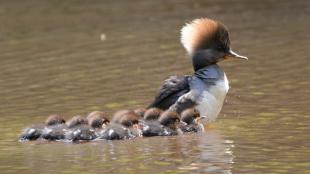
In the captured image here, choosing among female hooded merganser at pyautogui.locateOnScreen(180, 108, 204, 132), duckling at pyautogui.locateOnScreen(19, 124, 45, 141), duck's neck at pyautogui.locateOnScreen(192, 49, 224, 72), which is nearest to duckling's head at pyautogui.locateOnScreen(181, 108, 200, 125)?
female hooded merganser at pyautogui.locateOnScreen(180, 108, 204, 132)

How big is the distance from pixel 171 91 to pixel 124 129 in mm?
804

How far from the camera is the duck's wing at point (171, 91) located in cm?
953

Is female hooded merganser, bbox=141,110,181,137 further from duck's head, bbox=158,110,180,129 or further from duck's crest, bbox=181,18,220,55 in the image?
duck's crest, bbox=181,18,220,55

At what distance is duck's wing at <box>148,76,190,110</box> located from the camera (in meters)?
9.53

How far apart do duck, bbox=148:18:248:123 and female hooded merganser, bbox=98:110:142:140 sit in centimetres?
64

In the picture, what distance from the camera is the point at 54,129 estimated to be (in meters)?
9.08

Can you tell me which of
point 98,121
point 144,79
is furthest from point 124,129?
point 144,79

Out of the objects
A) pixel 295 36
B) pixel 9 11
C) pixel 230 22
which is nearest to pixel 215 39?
pixel 295 36

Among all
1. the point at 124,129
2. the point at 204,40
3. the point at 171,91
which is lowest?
the point at 124,129

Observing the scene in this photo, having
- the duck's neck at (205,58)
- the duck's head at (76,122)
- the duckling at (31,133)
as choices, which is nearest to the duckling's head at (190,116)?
the duck's neck at (205,58)

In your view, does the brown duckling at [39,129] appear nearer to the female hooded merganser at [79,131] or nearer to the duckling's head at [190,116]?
the female hooded merganser at [79,131]

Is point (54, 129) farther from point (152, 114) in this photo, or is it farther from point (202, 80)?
point (202, 80)

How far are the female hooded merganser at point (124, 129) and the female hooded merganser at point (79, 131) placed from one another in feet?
0.33

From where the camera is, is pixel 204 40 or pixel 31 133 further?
pixel 204 40
